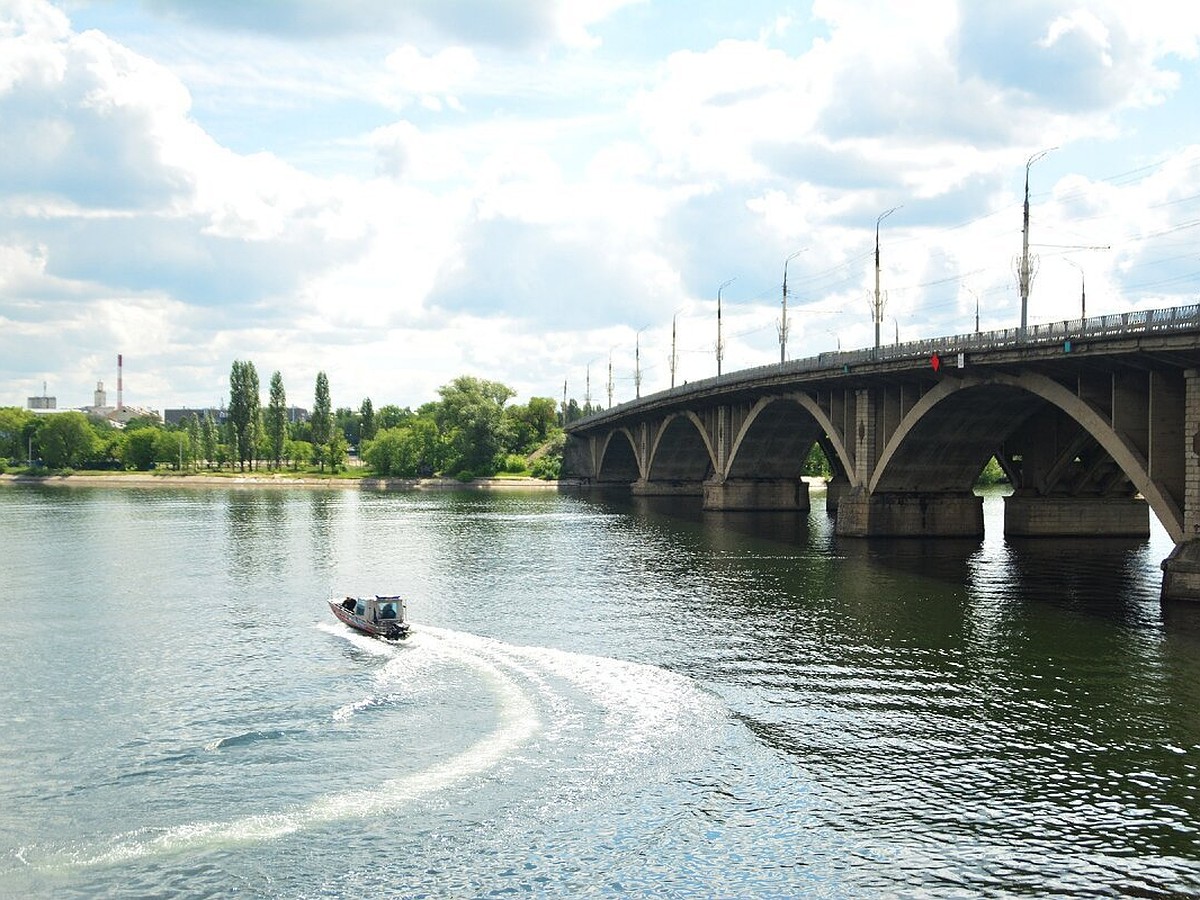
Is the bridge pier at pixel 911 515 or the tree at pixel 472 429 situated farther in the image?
the tree at pixel 472 429

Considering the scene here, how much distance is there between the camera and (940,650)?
36969mm

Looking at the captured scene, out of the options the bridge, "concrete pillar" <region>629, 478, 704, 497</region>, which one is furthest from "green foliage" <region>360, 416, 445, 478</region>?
the bridge

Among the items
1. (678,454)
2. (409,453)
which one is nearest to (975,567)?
(678,454)

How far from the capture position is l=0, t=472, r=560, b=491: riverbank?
565ft

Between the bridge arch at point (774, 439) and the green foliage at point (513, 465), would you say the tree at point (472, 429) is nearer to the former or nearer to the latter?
the green foliage at point (513, 465)

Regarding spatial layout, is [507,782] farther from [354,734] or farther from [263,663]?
[263,663]

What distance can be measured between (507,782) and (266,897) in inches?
250

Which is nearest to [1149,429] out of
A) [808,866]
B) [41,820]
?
[808,866]

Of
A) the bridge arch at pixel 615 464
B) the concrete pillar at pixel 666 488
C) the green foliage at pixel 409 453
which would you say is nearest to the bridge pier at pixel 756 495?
the concrete pillar at pixel 666 488

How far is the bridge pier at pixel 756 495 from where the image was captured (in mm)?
108250

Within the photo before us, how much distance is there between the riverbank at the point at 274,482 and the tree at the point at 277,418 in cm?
702

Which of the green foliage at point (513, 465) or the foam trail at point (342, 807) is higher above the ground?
the green foliage at point (513, 465)

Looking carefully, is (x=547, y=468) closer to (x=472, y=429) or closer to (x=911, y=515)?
(x=472, y=429)

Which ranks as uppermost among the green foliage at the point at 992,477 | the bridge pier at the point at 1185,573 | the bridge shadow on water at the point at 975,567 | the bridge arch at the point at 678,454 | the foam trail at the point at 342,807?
the bridge arch at the point at 678,454
